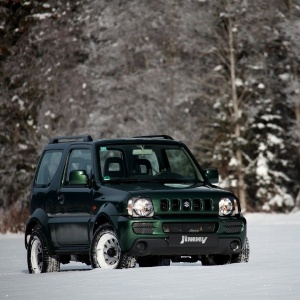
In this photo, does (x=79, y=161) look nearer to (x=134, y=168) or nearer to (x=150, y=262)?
(x=134, y=168)

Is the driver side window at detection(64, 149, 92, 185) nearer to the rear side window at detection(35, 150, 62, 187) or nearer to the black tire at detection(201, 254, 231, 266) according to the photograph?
the rear side window at detection(35, 150, 62, 187)

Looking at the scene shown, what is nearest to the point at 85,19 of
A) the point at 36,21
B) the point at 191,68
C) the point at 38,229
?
the point at 36,21

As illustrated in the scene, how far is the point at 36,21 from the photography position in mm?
50375

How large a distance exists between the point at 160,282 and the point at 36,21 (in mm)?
39549

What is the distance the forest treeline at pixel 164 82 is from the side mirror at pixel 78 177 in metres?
29.5

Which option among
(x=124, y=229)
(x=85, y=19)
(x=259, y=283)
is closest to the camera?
(x=259, y=283)

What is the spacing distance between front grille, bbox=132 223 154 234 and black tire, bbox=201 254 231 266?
1.31m

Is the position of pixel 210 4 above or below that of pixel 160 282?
above

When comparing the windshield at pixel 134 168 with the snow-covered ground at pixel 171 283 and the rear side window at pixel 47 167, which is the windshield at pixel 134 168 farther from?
the snow-covered ground at pixel 171 283

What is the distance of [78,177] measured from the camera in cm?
1418

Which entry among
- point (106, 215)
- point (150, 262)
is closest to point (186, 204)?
point (106, 215)

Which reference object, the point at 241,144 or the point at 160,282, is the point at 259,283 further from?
the point at 241,144

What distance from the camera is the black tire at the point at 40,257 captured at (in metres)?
15.1

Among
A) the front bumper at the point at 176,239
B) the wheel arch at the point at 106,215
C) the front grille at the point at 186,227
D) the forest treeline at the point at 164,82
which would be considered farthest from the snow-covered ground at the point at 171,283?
the forest treeline at the point at 164,82
